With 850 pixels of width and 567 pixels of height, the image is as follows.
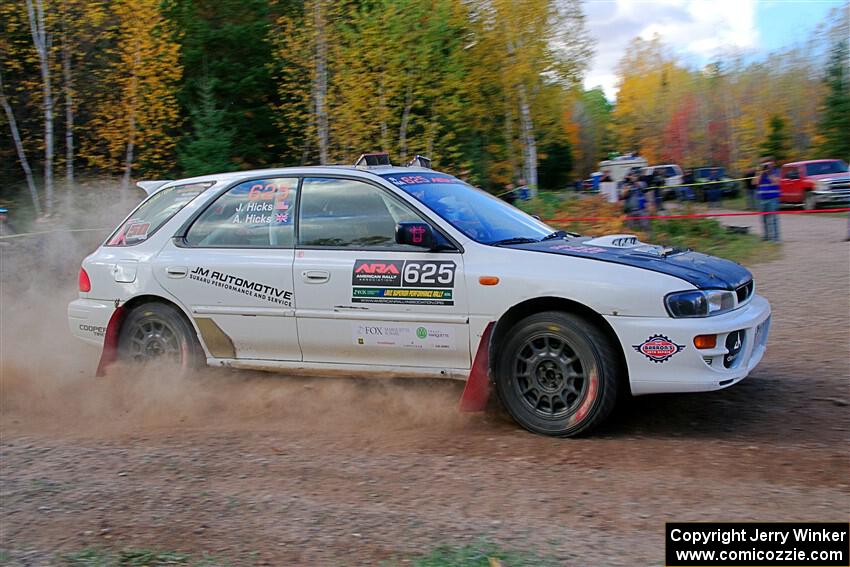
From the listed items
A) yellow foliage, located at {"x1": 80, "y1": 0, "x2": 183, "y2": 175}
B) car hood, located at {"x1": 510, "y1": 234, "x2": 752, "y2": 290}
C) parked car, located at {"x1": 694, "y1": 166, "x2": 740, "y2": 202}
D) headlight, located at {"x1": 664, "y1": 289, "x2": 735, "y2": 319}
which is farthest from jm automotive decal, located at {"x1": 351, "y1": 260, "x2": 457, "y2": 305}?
parked car, located at {"x1": 694, "y1": 166, "x2": 740, "y2": 202}

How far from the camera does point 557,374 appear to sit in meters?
5.31

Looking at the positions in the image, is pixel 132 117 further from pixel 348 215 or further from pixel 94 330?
pixel 348 215

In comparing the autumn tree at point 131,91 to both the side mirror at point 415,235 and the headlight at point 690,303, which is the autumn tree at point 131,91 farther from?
the headlight at point 690,303

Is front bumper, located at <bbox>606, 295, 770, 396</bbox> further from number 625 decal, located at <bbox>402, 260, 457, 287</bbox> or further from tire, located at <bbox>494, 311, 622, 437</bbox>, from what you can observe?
number 625 decal, located at <bbox>402, 260, 457, 287</bbox>

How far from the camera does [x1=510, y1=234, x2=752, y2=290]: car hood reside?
5.18 meters

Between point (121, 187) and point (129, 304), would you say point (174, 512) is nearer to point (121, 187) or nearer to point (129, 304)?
point (129, 304)

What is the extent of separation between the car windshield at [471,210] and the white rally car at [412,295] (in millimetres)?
19

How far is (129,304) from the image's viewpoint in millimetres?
6754

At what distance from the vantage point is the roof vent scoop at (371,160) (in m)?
6.66

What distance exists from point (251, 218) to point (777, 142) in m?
41.6

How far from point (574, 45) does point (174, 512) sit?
1215 inches

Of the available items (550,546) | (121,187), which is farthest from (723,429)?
(121,187)

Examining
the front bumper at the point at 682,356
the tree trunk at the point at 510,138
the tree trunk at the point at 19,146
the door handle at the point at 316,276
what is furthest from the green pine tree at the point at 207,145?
the front bumper at the point at 682,356

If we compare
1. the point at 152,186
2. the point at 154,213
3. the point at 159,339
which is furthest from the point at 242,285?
the point at 152,186
